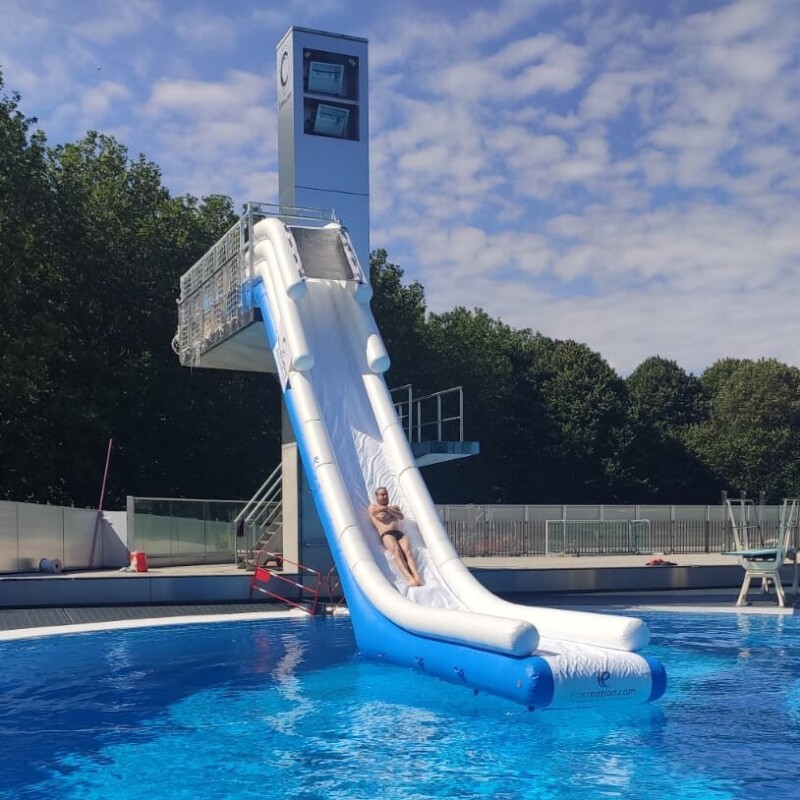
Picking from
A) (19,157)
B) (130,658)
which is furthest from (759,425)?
(130,658)

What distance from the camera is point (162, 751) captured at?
7.73 meters

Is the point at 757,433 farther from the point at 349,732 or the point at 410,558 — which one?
the point at 349,732

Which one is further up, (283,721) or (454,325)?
(454,325)

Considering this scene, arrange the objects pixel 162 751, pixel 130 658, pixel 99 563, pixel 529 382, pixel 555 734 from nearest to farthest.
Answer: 1. pixel 162 751
2. pixel 555 734
3. pixel 130 658
4. pixel 99 563
5. pixel 529 382

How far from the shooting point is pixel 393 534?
12.7m

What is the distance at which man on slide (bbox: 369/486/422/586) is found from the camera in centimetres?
1227

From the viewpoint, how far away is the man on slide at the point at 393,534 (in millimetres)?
12266

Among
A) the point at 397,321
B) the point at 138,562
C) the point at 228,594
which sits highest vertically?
the point at 397,321

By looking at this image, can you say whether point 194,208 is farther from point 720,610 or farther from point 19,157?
point 720,610

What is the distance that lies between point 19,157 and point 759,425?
136 ft

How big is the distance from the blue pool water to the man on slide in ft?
3.81

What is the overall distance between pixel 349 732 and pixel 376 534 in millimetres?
4667

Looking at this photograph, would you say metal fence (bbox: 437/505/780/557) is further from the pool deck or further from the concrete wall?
the concrete wall

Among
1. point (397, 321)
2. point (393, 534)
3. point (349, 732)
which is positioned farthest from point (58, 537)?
point (397, 321)
